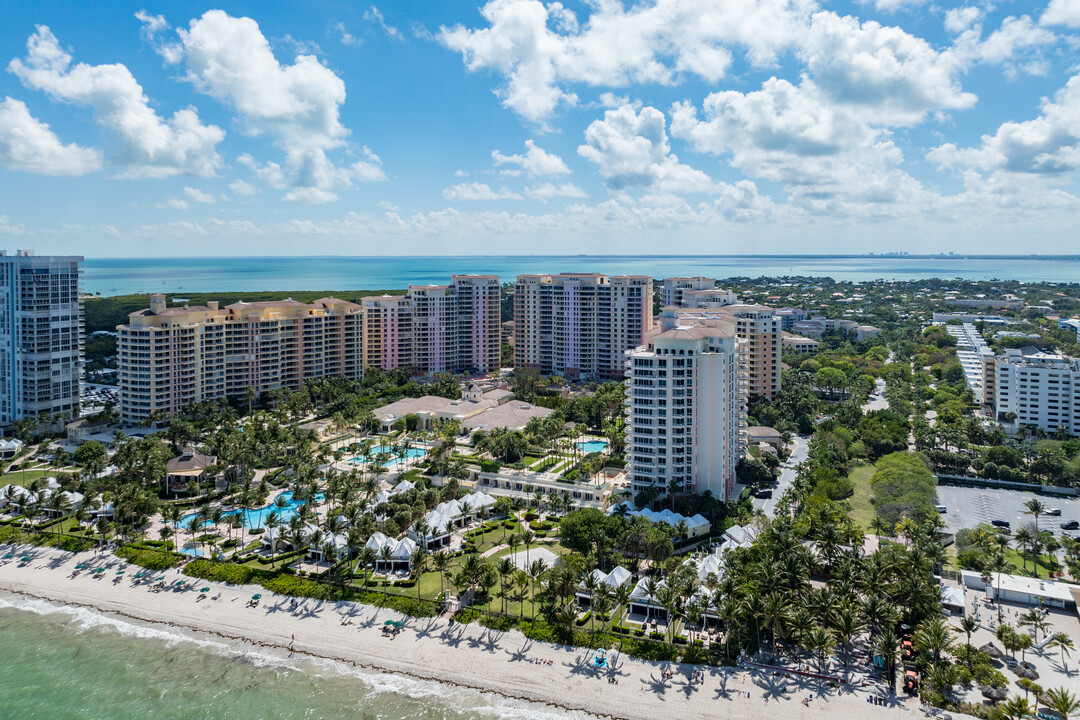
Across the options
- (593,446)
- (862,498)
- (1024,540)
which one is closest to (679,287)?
(593,446)

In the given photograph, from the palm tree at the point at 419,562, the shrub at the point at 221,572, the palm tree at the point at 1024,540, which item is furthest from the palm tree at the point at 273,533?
the palm tree at the point at 1024,540

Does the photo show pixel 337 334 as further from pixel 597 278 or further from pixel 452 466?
pixel 452 466

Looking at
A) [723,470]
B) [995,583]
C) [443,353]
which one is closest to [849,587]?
[995,583]

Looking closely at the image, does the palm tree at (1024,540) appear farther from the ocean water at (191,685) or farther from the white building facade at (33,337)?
the white building facade at (33,337)

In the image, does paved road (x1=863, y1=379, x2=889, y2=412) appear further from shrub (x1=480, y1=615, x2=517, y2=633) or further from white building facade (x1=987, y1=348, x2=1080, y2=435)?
shrub (x1=480, y1=615, x2=517, y2=633)

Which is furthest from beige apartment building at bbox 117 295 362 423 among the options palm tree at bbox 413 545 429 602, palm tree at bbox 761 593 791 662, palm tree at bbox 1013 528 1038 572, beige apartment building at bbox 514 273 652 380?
palm tree at bbox 1013 528 1038 572

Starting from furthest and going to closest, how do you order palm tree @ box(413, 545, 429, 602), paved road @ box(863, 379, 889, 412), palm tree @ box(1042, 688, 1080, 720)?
paved road @ box(863, 379, 889, 412) → palm tree @ box(413, 545, 429, 602) → palm tree @ box(1042, 688, 1080, 720)
